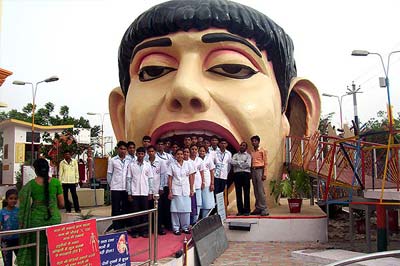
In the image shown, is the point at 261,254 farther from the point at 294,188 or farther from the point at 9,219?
the point at 9,219

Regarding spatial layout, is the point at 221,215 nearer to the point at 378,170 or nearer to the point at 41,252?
the point at 378,170

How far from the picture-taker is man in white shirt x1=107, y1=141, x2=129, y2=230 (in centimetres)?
624

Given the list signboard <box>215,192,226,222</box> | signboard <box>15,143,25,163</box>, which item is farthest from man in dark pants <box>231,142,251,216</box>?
signboard <box>15,143,25,163</box>

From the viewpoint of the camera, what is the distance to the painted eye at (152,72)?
8234mm

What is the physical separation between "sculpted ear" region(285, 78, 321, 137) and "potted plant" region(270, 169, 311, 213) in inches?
59.2

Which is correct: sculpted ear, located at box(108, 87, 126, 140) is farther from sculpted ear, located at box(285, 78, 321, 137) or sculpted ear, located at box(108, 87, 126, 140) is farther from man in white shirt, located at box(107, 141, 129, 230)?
sculpted ear, located at box(285, 78, 321, 137)

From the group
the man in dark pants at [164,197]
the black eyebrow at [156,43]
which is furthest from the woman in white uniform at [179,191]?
the black eyebrow at [156,43]

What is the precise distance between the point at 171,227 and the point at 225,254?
90 centimetres

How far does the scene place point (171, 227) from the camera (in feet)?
22.3

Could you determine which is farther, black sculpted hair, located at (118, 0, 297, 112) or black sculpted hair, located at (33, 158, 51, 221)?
black sculpted hair, located at (118, 0, 297, 112)

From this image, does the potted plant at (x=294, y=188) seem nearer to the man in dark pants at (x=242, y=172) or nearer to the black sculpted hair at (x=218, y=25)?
the man in dark pants at (x=242, y=172)

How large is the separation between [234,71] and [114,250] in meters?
4.77

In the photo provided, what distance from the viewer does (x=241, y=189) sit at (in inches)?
299

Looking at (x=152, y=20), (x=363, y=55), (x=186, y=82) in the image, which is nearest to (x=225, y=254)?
(x=186, y=82)
